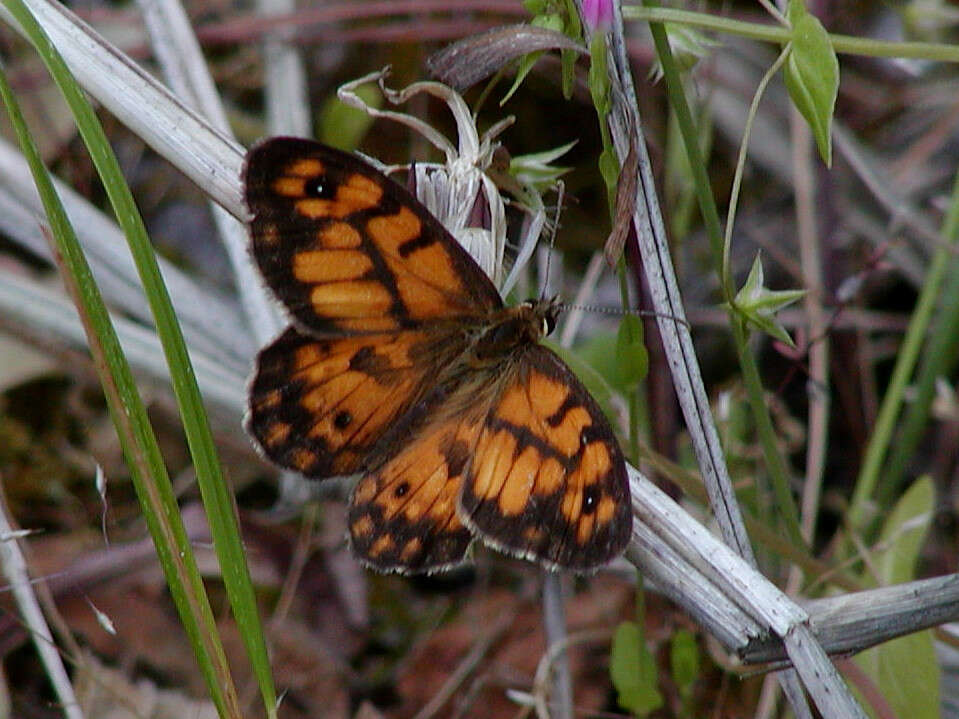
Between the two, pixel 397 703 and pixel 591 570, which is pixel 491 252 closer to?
pixel 591 570

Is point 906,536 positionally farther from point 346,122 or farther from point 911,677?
point 346,122

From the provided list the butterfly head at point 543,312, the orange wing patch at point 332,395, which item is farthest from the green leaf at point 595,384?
the orange wing patch at point 332,395

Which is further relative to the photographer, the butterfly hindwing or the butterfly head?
the butterfly head

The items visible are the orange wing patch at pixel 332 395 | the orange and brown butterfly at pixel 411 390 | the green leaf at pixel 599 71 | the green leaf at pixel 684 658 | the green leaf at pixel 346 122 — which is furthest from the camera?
the green leaf at pixel 346 122

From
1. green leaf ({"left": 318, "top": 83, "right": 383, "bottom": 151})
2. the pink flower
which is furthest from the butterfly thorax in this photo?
green leaf ({"left": 318, "top": 83, "right": 383, "bottom": 151})

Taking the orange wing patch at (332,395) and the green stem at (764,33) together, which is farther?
the orange wing patch at (332,395)

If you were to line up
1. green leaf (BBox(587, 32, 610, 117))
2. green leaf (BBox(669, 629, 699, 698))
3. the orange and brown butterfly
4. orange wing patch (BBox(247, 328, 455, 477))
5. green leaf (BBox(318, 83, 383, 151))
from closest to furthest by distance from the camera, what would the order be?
green leaf (BBox(587, 32, 610, 117))
the orange and brown butterfly
orange wing patch (BBox(247, 328, 455, 477))
green leaf (BBox(669, 629, 699, 698))
green leaf (BBox(318, 83, 383, 151))

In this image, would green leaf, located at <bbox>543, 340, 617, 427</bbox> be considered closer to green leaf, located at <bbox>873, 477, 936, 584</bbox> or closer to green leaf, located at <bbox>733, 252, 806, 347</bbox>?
green leaf, located at <bbox>733, 252, 806, 347</bbox>

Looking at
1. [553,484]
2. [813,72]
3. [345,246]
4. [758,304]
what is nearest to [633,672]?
[553,484]

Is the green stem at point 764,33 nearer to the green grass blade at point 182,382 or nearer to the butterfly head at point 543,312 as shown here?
the butterfly head at point 543,312
